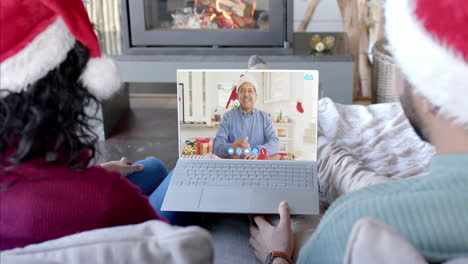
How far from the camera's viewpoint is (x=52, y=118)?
796mm

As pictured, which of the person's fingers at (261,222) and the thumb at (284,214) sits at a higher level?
the thumb at (284,214)

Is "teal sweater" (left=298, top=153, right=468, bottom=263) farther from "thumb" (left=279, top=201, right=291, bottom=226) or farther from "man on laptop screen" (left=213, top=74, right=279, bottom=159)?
"man on laptop screen" (left=213, top=74, right=279, bottom=159)

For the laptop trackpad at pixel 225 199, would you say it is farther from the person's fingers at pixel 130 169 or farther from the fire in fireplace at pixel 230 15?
the fire in fireplace at pixel 230 15

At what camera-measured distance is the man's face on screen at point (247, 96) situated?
140cm

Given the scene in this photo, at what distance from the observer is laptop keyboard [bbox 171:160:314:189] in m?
1.32

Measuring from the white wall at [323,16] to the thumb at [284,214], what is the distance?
104 inches

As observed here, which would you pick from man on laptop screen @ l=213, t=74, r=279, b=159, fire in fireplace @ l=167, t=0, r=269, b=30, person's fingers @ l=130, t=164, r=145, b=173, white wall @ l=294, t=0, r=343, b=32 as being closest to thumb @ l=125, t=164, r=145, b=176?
person's fingers @ l=130, t=164, r=145, b=173

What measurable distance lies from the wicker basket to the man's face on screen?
2.04 m

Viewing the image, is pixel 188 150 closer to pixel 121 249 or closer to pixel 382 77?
pixel 121 249

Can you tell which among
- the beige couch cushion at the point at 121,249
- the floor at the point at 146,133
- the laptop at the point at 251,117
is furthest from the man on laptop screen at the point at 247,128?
the floor at the point at 146,133

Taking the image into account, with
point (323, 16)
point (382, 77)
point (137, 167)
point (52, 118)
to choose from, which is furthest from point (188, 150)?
point (323, 16)

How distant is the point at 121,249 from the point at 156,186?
0.89m

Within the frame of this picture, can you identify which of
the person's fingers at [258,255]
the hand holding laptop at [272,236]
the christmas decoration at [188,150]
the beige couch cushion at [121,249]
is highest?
the beige couch cushion at [121,249]

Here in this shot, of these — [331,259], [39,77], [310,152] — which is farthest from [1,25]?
[310,152]
